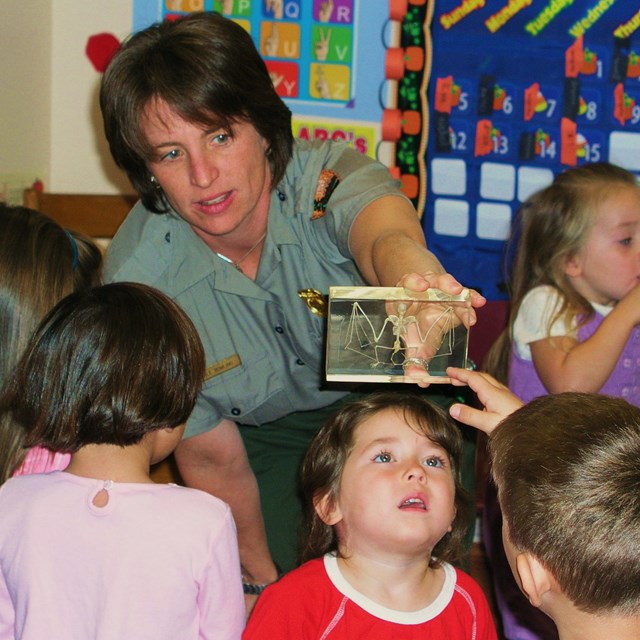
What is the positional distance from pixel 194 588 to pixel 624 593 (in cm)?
56

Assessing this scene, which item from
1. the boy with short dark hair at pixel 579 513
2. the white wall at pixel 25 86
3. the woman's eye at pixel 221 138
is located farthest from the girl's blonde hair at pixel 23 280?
the white wall at pixel 25 86

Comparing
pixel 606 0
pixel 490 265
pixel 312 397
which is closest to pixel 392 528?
pixel 312 397

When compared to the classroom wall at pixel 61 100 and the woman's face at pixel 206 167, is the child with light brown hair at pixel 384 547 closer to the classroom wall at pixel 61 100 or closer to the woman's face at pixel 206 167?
the woman's face at pixel 206 167

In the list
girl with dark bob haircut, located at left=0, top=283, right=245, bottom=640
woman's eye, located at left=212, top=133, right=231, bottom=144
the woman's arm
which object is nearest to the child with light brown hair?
girl with dark bob haircut, located at left=0, top=283, right=245, bottom=640

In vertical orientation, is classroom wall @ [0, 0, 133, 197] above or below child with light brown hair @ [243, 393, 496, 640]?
above

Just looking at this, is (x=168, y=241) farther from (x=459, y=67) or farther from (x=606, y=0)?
(x=606, y=0)

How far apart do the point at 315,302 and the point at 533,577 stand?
85 centimetres

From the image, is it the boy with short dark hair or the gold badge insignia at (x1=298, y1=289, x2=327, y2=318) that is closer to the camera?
the boy with short dark hair

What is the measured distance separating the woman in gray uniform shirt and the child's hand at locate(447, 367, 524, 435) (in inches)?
6.6

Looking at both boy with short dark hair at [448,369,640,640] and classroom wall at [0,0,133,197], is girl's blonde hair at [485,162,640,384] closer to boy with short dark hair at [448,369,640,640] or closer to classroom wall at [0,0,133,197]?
boy with short dark hair at [448,369,640,640]

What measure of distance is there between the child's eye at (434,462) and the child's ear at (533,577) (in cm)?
38

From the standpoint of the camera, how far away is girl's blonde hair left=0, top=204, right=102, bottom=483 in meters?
1.52

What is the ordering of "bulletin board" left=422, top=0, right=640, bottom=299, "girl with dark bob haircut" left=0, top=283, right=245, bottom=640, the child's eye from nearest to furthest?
"girl with dark bob haircut" left=0, top=283, right=245, bottom=640 < the child's eye < "bulletin board" left=422, top=0, right=640, bottom=299

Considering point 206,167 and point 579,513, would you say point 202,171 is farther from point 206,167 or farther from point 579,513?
point 579,513
